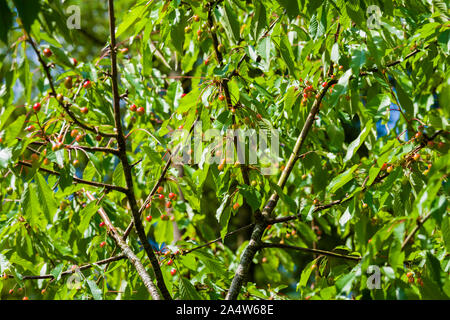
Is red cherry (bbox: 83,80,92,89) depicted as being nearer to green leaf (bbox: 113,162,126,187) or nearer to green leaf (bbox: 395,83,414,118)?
green leaf (bbox: 113,162,126,187)

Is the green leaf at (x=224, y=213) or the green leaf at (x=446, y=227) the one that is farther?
the green leaf at (x=224, y=213)

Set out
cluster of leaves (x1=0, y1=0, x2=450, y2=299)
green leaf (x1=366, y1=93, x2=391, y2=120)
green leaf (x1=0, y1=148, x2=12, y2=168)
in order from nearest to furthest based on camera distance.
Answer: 1. cluster of leaves (x1=0, y1=0, x2=450, y2=299)
2. green leaf (x1=0, y1=148, x2=12, y2=168)
3. green leaf (x1=366, y1=93, x2=391, y2=120)

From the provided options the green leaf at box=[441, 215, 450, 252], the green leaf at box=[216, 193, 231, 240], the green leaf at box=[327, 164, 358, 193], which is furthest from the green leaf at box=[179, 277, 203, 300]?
the green leaf at box=[441, 215, 450, 252]

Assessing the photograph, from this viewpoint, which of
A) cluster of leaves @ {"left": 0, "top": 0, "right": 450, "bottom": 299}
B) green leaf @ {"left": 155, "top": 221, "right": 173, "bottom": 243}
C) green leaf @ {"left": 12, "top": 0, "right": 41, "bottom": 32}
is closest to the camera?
green leaf @ {"left": 12, "top": 0, "right": 41, "bottom": 32}

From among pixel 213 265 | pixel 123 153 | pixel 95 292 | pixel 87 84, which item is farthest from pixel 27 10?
pixel 213 265

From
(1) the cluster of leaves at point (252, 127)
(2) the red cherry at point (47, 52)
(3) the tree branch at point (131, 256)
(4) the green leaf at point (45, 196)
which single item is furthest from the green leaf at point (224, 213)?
(2) the red cherry at point (47, 52)

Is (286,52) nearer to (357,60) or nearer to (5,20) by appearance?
(357,60)

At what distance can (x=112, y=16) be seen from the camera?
152 centimetres

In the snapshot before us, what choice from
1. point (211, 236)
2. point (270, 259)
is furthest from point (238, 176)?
point (270, 259)

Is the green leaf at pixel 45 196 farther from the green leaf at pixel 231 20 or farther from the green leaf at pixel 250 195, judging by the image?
the green leaf at pixel 231 20
